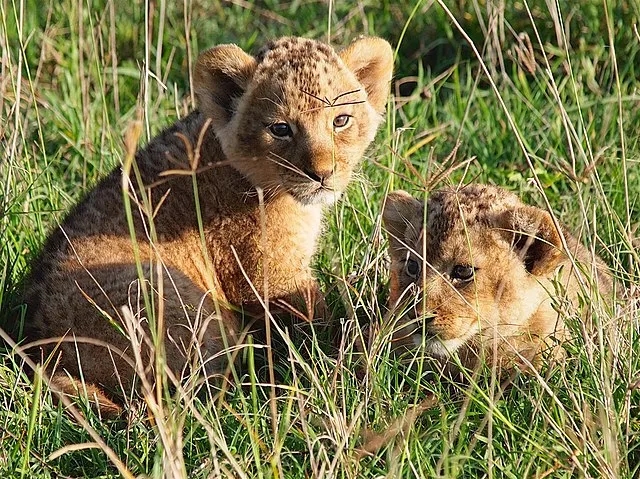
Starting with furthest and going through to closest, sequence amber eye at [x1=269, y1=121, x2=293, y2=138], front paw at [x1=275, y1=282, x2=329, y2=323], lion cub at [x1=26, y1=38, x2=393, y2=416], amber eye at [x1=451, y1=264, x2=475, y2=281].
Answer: front paw at [x1=275, y1=282, x2=329, y2=323], amber eye at [x1=269, y1=121, x2=293, y2=138], lion cub at [x1=26, y1=38, x2=393, y2=416], amber eye at [x1=451, y1=264, x2=475, y2=281]

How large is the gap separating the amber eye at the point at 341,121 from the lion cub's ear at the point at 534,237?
986 millimetres

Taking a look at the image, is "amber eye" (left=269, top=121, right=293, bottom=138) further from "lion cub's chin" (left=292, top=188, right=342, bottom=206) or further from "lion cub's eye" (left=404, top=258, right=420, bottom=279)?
"lion cub's eye" (left=404, top=258, right=420, bottom=279)

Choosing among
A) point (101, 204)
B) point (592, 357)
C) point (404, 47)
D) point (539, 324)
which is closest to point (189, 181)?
point (101, 204)

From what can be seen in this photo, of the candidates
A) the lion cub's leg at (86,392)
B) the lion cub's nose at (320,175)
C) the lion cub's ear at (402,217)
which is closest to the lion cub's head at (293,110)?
the lion cub's nose at (320,175)

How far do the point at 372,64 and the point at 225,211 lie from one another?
1135mm

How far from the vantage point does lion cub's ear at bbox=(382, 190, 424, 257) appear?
5558mm

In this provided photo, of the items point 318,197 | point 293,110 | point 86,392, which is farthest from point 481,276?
point 86,392

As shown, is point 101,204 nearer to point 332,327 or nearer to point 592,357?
point 332,327

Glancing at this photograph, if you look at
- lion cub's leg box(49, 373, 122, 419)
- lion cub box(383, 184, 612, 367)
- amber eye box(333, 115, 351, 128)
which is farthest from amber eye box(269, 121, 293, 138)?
lion cub's leg box(49, 373, 122, 419)

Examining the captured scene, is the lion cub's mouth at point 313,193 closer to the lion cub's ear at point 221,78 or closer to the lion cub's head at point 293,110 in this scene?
the lion cub's head at point 293,110

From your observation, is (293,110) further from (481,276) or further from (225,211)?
(481,276)

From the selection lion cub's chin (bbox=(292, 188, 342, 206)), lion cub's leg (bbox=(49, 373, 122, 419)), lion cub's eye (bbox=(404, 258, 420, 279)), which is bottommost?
lion cub's leg (bbox=(49, 373, 122, 419))

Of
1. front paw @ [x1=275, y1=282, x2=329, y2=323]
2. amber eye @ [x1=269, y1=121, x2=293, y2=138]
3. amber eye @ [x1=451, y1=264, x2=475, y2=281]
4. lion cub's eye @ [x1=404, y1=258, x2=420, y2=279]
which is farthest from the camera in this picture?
front paw @ [x1=275, y1=282, x2=329, y2=323]

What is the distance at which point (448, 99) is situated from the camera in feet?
26.7
